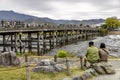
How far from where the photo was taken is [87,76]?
1725cm

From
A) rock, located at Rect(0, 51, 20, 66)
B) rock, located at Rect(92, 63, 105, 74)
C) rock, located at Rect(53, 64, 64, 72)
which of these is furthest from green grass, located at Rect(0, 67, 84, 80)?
rock, located at Rect(0, 51, 20, 66)

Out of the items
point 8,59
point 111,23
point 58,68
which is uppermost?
point 8,59

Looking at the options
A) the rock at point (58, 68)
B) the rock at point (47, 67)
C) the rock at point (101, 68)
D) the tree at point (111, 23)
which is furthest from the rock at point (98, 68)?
the tree at point (111, 23)

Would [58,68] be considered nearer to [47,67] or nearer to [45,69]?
[47,67]

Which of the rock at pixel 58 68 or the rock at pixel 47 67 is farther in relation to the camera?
the rock at pixel 58 68

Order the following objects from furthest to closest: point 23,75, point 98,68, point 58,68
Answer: point 98,68 < point 58,68 < point 23,75

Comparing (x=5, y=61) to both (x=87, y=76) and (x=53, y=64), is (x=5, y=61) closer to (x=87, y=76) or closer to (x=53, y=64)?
(x=53, y=64)

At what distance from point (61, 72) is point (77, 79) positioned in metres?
1.05

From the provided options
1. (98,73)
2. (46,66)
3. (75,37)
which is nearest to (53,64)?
(46,66)

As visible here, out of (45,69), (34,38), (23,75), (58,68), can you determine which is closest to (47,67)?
(45,69)

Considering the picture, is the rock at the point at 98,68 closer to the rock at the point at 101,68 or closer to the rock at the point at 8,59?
the rock at the point at 101,68

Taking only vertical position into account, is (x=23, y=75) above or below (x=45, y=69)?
below

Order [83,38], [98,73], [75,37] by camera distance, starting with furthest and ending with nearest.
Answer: [83,38] < [75,37] < [98,73]

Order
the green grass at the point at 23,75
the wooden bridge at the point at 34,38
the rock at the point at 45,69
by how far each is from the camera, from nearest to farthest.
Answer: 1. the green grass at the point at 23,75
2. the rock at the point at 45,69
3. the wooden bridge at the point at 34,38
